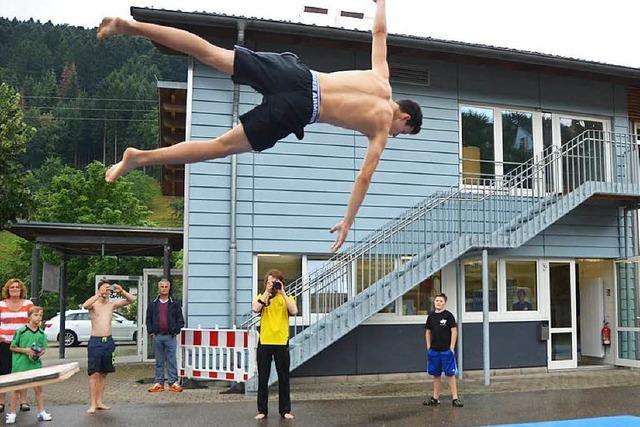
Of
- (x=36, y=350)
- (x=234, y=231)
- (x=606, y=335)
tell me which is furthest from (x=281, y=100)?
(x=606, y=335)

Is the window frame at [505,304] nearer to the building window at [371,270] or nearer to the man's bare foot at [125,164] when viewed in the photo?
the building window at [371,270]

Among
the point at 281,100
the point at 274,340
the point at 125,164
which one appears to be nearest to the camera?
the point at 281,100

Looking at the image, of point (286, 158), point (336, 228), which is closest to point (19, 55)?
point (286, 158)

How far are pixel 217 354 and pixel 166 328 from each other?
96 cm

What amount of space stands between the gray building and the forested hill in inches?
2871

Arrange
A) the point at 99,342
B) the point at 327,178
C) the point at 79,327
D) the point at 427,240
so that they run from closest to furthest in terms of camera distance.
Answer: the point at 99,342 → the point at 427,240 → the point at 327,178 → the point at 79,327

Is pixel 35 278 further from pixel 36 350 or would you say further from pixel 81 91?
pixel 81 91

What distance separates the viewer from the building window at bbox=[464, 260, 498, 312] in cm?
1422

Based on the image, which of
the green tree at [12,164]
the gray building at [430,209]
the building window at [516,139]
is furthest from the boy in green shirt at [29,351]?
the building window at [516,139]

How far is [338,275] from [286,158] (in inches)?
92.6

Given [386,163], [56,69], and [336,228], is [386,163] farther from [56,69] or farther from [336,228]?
[56,69]

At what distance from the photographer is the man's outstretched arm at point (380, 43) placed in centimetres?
464

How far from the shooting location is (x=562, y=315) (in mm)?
15086

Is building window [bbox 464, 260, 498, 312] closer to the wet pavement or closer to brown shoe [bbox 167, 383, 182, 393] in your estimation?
the wet pavement
